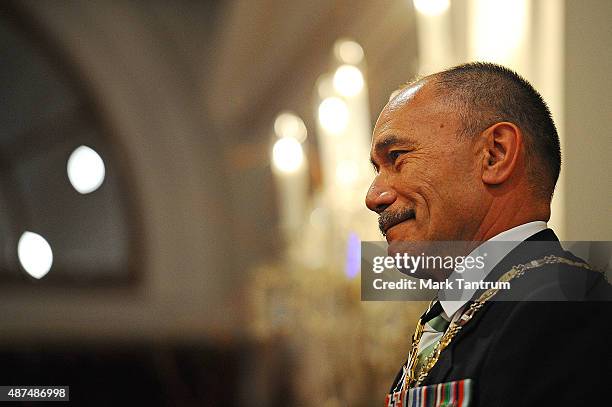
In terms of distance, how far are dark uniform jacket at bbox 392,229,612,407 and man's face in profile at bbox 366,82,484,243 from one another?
0.13 meters

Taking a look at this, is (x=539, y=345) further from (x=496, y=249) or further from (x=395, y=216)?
(x=395, y=216)

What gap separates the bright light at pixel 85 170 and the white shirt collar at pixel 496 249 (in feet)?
10.7

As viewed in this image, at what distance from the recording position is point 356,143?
3.63 meters

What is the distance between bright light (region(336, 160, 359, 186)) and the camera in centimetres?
356

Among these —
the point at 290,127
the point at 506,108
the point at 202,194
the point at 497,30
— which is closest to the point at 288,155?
the point at 290,127

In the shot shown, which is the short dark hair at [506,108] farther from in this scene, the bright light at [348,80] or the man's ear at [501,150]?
the bright light at [348,80]

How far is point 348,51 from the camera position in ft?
13.5

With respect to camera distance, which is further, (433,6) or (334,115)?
(334,115)

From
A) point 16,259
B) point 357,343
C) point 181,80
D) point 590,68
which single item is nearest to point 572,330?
point 590,68

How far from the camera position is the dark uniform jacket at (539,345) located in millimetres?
1107

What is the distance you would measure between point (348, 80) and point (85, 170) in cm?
192

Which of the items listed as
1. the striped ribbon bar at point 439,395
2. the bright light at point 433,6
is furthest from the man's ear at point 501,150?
the bright light at point 433,6

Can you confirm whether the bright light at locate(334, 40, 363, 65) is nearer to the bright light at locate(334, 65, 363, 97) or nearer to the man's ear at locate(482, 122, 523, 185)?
the bright light at locate(334, 65, 363, 97)

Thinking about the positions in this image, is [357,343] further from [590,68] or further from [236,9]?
[236,9]
